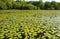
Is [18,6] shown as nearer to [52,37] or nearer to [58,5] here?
[58,5]

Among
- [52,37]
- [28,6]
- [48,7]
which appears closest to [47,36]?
[52,37]

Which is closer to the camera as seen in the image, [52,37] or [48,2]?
[52,37]

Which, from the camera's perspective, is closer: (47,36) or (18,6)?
(47,36)

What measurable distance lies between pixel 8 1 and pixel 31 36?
15.7 metres

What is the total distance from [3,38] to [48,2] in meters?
17.3

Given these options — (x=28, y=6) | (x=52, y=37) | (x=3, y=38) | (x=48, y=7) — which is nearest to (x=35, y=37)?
(x=52, y=37)

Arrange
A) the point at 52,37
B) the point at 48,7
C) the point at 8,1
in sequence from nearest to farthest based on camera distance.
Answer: the point at 52,37 → the point at 8,1 → the point at 48,7

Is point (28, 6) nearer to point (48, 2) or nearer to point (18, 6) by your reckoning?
point (18, 6)

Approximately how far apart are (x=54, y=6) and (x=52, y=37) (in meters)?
16.9

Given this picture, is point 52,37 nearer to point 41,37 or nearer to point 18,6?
point 41,37

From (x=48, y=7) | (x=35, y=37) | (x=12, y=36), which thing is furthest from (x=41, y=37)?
(x=48, y=7)

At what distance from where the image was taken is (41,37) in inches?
138

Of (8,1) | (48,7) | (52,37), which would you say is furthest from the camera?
(48,7)

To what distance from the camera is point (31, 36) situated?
11.8ft
